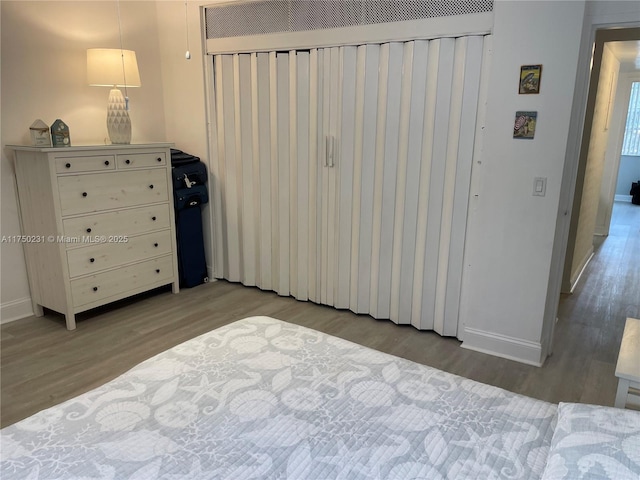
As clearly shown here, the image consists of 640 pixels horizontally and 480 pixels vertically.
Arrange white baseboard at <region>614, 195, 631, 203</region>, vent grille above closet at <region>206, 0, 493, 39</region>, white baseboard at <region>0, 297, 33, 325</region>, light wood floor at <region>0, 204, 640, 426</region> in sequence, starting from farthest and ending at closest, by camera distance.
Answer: white baseboard at <region>614, 195, 631, 203</region> → white baseboard at <region>0, 297, 33, 325</region> → vent grille above closet at <region>206, 0, 493, 39</region> → light wood floor at <region>0, 204, 640, 426</region>

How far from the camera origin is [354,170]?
134 inches

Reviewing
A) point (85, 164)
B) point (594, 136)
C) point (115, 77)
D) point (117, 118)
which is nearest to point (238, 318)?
point (85, 164)

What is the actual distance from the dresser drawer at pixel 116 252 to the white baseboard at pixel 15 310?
60 centimetres

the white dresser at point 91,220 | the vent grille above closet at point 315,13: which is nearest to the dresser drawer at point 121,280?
the white dresser at point 91,220

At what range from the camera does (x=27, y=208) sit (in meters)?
3.33

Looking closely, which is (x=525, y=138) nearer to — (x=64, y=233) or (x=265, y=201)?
(x=265, y=201)

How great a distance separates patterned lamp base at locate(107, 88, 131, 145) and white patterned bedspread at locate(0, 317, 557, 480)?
2.38 metres

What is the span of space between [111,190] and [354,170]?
5.83 ft

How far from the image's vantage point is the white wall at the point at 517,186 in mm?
2559

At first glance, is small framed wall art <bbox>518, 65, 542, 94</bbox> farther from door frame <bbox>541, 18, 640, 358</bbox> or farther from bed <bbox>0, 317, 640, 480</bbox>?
bed <bbox>0, 317, 640, 480</bbox>

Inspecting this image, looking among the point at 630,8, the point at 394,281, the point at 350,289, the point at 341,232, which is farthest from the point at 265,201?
the point at 630,8

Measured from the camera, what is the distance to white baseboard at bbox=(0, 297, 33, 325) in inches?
134

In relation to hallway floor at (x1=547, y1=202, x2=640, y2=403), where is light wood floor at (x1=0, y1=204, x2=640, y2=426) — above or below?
below

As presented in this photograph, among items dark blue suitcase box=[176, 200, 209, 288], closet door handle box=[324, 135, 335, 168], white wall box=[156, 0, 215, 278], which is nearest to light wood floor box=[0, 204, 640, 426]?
dark blue suitcase box=[176, 200, 209, 288]
